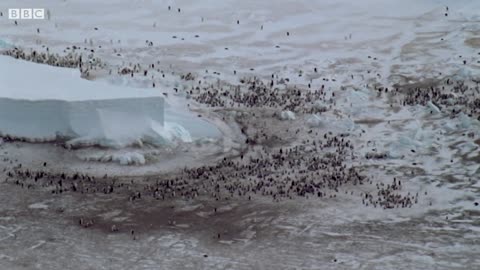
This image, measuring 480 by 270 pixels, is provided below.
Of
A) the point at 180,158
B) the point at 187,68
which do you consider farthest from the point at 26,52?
the point at 180,158

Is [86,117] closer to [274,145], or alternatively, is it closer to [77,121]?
[77,121]

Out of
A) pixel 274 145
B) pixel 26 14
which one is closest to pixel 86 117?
pixel 274 145

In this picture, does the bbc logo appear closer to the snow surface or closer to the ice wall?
the snow surface

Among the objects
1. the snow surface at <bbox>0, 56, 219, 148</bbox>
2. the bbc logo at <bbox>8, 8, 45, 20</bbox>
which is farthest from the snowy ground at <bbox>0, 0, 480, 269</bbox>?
the bbc logo at <bbox>8, 8, 45, 20</bbox>

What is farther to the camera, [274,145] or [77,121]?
[274,145]

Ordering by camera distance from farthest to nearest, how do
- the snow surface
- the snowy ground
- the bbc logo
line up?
the bbc logo < the snow surface < the snowy ground

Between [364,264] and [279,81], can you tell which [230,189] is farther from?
[279,81]

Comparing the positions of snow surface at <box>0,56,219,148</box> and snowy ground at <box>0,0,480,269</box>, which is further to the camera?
snow surface at <box>0,56,219,148</box>

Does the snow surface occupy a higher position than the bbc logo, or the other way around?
the bbc logo
